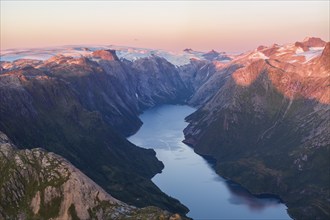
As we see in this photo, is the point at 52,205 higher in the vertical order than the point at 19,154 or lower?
lower

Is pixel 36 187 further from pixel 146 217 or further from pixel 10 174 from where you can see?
pixel 146 217

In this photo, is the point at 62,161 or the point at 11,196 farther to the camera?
the point at 62,161

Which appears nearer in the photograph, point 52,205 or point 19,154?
point 52,205

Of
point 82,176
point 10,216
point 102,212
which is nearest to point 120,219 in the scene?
point 102,212

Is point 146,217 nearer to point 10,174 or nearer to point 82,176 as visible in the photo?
point 82,176

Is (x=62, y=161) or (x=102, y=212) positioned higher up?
(x=62, y=161)

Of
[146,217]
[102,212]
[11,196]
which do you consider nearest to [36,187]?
[11,196]
